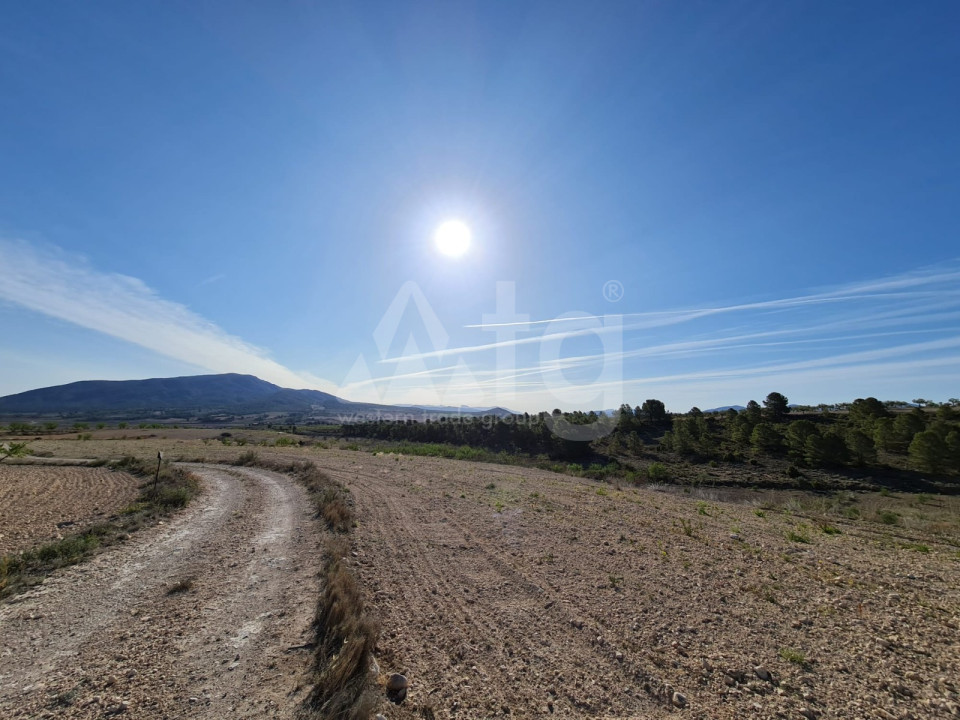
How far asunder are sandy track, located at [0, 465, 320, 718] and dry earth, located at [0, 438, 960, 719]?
4cm

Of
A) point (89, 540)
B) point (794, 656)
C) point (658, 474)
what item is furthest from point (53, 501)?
point (658, 474)

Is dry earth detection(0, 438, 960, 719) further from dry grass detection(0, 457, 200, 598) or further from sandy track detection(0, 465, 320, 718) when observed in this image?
dry grass detection(0, 457, 200, 598)

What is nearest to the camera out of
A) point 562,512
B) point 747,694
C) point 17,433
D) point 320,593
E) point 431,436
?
point 747,694

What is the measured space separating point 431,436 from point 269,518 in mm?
65364

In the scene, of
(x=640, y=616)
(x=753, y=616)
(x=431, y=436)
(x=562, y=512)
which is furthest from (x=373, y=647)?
(x=431, y=436)

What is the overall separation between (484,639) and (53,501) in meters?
21.1

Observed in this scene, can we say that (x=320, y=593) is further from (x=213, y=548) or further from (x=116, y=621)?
(x=213, y=548)

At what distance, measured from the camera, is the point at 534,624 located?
6867mm

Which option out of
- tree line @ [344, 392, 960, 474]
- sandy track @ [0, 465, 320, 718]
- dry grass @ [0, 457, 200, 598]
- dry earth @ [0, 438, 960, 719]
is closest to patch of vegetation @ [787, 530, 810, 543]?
dry earth @ [0, 438, 960, 719]

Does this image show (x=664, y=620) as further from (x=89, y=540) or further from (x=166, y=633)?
(x=89, y=540)

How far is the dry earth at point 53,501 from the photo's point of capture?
12.0 metres

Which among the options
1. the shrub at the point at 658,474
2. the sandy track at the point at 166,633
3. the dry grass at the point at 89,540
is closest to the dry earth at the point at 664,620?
the sandy track at the point at 166,633

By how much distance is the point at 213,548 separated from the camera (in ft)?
36.0

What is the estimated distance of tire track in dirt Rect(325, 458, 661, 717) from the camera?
508 centimetres
